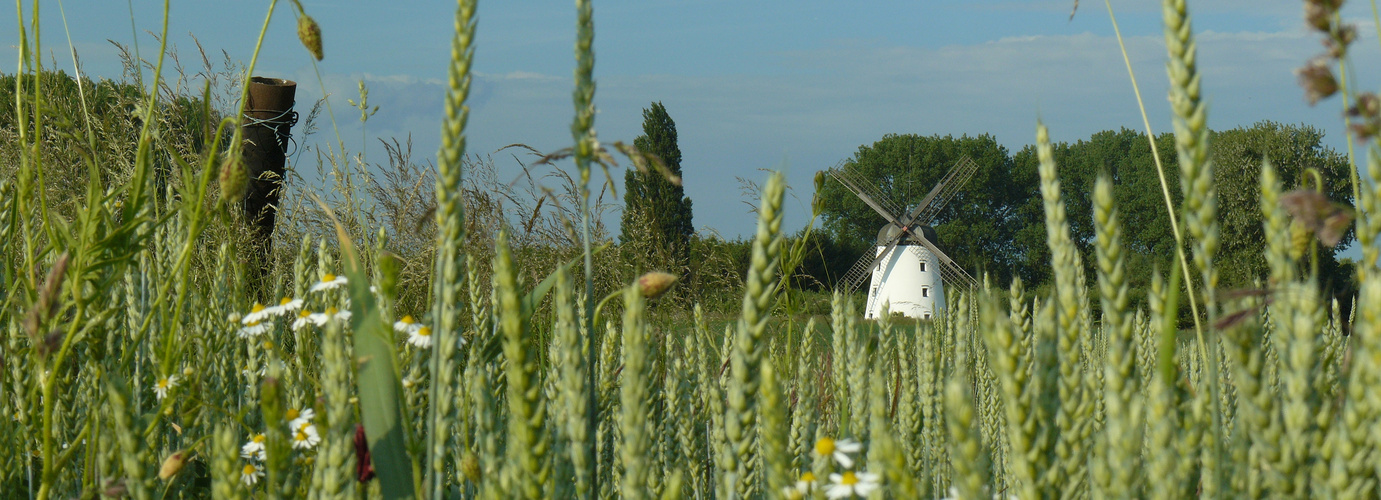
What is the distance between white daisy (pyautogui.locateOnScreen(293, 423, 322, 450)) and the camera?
1.88 meters

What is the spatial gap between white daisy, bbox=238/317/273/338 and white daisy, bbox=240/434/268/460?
259 millimetres

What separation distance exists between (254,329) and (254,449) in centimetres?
37

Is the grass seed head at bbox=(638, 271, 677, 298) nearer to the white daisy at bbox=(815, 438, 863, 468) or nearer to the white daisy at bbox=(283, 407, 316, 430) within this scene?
the white daisy at bbox=(815, 438, 863, 468)

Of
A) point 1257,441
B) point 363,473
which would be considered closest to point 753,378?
point 1257,441

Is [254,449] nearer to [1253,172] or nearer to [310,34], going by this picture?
[310,34]

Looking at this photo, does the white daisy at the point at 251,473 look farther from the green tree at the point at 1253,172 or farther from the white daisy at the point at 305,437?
the green tree at the point at 1253,172

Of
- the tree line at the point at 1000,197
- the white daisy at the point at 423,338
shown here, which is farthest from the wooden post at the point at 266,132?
the tree line at the point at 1000,197

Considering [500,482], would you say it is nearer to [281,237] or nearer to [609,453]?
[609,453]

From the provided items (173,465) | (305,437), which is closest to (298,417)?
(305,437)

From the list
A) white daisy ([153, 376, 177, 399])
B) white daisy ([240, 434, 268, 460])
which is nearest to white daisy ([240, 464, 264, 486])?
white daisy ([240, 434, 268, 460])

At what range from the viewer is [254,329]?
7.00ft

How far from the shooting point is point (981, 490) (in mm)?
814

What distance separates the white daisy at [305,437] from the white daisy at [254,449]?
7cm

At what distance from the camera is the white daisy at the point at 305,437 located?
6.17 feet
